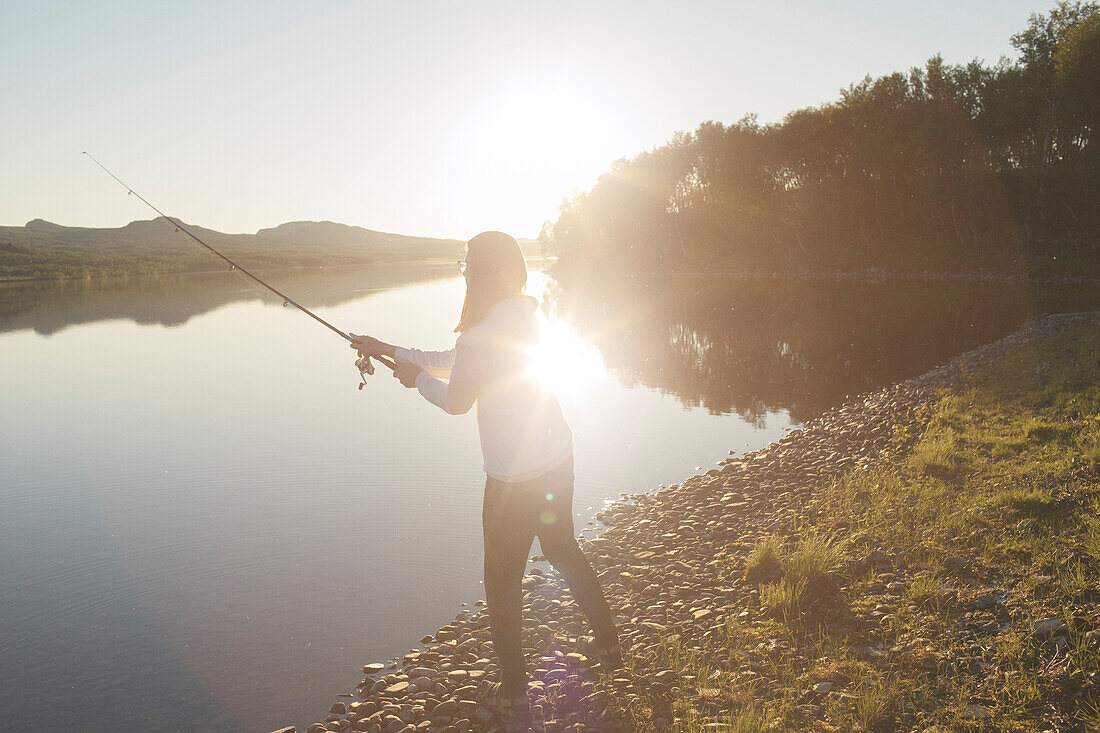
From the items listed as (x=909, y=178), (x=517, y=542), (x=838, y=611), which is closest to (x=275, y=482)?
(x=517, y=542)

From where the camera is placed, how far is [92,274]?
311 feet

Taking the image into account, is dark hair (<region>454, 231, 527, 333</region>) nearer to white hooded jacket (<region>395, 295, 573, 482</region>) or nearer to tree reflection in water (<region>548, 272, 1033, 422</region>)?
white hooded jacket (<region>395, 295, 573, 482</region>)

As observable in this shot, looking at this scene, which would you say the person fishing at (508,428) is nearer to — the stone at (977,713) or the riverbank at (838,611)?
the riverbank at (838,611)

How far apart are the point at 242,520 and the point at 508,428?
6990mm

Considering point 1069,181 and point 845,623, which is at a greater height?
point 1069,181

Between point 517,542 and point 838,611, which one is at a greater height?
point 517,542

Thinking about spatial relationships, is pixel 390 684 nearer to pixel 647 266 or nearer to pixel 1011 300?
pixel 1011 300

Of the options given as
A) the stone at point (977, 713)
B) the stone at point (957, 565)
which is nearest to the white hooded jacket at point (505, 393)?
the stone at point (977, 713)

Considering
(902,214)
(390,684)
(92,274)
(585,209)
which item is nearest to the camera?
(390,684)

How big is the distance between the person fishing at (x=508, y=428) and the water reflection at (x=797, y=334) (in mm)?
10630

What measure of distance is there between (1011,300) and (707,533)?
30.0 metres

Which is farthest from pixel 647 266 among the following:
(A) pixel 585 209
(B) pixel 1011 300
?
(B) pixel 1011 300

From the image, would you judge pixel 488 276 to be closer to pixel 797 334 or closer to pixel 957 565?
pixel 957 565

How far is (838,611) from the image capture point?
506 cm
